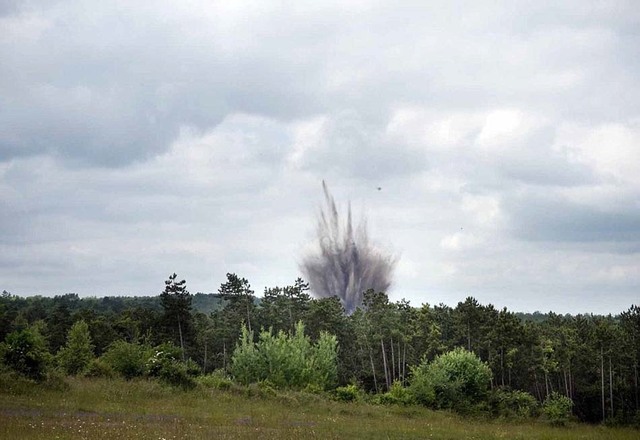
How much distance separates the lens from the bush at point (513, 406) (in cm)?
6356

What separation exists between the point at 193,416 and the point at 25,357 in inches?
469

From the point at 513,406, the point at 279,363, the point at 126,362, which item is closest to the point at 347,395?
the point at 279,363

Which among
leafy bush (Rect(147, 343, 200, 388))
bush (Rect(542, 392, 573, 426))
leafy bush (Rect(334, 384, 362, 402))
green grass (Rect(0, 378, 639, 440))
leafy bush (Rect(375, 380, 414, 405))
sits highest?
leafy bush (Rect(147, 343, 200, 388))

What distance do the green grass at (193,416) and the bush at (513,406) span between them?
44.3 ft

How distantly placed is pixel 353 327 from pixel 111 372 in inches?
3169

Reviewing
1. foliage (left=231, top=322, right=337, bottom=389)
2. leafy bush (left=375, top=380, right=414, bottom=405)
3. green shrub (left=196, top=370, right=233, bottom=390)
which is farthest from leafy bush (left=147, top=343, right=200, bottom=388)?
foliage (left=231, top=322, right=337, bottom=389)

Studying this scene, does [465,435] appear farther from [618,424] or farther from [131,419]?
[618,424]

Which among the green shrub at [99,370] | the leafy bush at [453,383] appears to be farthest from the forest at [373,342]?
the green shrub at [99,370]

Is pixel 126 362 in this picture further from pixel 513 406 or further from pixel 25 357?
pixel 513 406

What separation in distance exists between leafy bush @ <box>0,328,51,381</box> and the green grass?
1.78 m

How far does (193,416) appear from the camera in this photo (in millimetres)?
35844

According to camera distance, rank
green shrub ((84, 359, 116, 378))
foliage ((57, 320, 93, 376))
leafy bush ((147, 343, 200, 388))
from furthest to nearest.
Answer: foliage ((57, 320, 93, 376)), leafy bush ((147, 343, 200, 388)), green shrub ((84, 359, 116, 378))

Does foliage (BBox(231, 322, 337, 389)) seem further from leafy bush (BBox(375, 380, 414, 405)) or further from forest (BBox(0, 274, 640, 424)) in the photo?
leafy bush (BBox(375, 380, 414, 405))

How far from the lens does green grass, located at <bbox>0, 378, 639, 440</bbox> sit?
27.5 metres
